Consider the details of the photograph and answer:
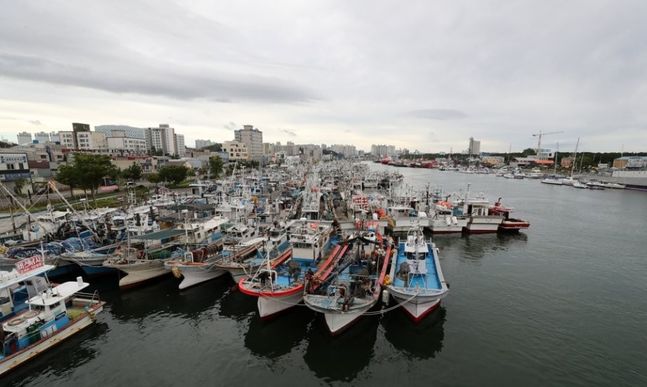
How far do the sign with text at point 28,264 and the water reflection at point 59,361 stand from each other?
531cm

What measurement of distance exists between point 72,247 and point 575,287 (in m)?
49.4

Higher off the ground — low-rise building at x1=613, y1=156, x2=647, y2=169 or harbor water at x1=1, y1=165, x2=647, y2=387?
low-rise building at x1=613, y1=156, x2=647, y2=169

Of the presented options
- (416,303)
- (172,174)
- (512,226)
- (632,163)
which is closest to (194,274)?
(416,303)

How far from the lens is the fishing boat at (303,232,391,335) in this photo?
19109mm

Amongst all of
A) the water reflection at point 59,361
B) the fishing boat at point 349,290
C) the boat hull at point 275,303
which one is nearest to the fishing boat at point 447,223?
the fishing boat at point 349,290

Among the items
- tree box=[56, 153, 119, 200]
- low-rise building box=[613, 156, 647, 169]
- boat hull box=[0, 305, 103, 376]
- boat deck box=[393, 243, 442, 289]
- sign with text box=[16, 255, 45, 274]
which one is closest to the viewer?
boat hull box=[0, 305, 103, 376]

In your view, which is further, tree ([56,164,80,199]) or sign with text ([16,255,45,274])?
tree ([56,164,80,199])

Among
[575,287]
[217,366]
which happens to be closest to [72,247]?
[217,366]

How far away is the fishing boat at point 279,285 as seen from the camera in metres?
20.2

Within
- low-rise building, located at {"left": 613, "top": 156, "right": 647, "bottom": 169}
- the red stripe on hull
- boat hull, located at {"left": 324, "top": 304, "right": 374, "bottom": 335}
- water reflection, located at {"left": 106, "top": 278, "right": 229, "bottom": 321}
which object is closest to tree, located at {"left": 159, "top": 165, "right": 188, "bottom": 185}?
water reflection, located at {"left": 106, "top": 278, "right": 229, "bottom": 321}

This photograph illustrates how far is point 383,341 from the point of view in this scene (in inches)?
784

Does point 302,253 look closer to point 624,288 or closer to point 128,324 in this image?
point 128,324

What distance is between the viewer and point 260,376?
55.1ft

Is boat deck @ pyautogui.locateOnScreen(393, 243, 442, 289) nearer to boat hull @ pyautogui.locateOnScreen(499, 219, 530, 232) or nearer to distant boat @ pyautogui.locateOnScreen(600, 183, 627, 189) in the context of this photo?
boat hull @ pyautogui.locateOnScreen(499, 219, 530, 232)
